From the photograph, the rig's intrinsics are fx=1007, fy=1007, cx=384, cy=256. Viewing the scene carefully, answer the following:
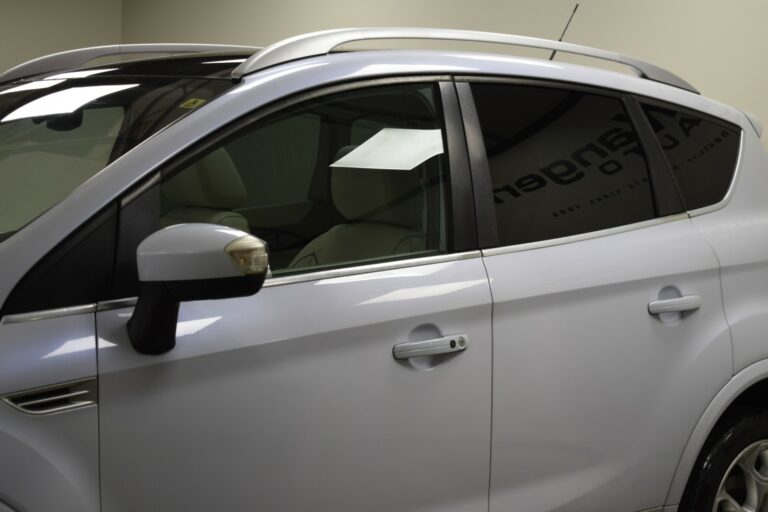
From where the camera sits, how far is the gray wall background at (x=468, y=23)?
483 cm

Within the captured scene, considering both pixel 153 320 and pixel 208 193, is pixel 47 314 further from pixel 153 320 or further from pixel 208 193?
pixel 208 193

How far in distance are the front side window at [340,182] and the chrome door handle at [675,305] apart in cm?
48

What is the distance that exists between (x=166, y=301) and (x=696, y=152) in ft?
4.34

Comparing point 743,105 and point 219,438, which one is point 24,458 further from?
point 743,105

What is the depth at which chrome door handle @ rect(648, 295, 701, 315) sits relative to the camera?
199cm

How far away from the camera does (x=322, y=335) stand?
159cm

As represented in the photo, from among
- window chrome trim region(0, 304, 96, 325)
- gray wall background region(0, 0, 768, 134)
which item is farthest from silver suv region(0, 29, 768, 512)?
gray wall background region(0, 0, 768, 134)

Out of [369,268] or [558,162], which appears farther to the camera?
[558,162]

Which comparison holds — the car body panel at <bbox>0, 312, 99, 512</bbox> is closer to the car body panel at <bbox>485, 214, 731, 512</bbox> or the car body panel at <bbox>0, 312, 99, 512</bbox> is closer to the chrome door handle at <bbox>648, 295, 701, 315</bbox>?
the car body panel at <bbox>485, 214, 731, 512</bbox>

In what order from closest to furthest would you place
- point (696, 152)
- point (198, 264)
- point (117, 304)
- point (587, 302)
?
1. point (198, 264)
2. point (117, 304)
3. point (587, 302)
4. point (696, 152)

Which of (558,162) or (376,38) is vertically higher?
(376,38)

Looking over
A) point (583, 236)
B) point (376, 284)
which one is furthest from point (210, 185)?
point (583, 236)

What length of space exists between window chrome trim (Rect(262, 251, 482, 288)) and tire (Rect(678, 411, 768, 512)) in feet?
2.62

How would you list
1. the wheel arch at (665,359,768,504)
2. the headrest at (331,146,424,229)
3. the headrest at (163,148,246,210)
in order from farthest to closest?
the wheel arch at (665,359,768,504) < the headrest at (331,146,424,229) < the headrest at (163,148,246,210)
